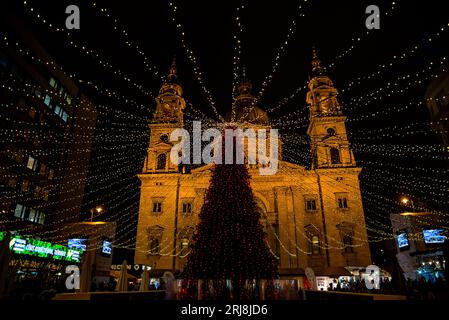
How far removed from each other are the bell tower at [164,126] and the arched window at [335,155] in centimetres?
1750

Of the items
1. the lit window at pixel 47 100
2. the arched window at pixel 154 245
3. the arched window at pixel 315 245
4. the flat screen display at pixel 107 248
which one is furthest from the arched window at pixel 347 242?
the lit window at pixel 47 100

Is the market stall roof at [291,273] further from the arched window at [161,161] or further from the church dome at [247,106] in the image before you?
the church dome at [247,106]

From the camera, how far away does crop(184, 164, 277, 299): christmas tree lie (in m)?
11.4

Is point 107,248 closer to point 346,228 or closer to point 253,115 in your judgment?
point 346,228

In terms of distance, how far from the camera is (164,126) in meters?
35.9

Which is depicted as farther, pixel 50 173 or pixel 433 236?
pixel 50 173

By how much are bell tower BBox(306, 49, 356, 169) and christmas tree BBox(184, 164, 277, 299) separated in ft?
70.2

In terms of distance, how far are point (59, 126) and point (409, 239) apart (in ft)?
120

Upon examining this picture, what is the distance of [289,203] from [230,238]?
21.9 meters

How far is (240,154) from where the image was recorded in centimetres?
1345

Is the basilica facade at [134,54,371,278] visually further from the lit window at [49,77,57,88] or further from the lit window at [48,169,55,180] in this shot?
the lit window at [49,77,57,88]

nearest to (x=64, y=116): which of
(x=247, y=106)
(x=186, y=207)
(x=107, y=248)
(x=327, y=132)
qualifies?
(x=107, y=248)

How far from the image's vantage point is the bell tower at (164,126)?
1385 inches

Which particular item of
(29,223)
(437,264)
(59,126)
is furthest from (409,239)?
(59,126)
